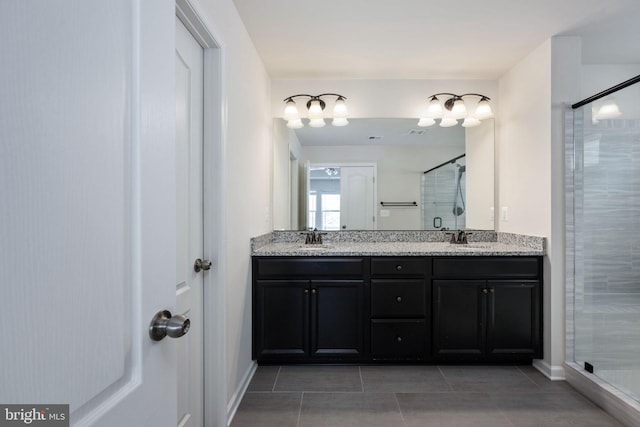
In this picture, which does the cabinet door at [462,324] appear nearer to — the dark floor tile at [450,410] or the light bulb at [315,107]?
the dark floor tile at [450,410]

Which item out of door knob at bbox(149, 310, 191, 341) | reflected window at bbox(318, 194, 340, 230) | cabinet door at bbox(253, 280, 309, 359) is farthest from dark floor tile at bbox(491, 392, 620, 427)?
door knob at bbox(149, 310, 191, 341)

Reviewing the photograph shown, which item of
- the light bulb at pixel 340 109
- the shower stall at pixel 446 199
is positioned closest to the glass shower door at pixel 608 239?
the shower stall at pixel 446 199

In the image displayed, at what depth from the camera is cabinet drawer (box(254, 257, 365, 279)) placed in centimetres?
264

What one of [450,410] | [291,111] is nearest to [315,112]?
[291,111]

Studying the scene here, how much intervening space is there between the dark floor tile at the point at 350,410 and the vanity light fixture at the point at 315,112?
2195 mm

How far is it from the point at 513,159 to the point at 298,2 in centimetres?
209

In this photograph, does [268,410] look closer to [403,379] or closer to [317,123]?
[403,379]

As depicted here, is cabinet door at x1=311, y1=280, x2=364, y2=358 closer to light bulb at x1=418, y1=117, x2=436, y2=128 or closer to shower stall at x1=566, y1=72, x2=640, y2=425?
shower stall at x1=566, y1=72, x2=640, y2=425

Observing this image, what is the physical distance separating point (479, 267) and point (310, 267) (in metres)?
1.24

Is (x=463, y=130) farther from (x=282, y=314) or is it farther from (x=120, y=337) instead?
(x=120, y=337)

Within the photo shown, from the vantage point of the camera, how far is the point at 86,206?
54cm

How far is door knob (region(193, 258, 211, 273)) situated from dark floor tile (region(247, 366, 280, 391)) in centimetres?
104

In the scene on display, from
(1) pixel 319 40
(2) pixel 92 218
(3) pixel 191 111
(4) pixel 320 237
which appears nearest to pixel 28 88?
(2) pixel 92 218

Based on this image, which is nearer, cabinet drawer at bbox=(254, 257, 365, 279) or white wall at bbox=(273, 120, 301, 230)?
cabinet drawer at bbox=(254, 257, 365, 279)
